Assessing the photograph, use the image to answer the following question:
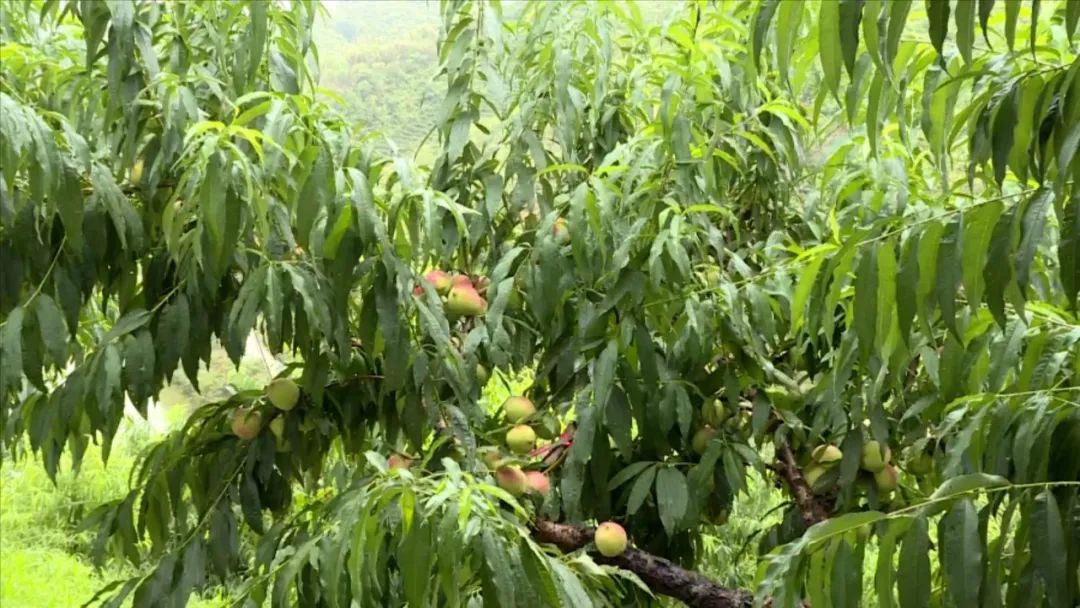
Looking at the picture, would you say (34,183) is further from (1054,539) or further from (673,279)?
(1054,539)

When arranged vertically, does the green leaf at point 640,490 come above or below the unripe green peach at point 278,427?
below

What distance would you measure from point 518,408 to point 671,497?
8.4 inches

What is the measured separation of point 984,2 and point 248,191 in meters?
0.61

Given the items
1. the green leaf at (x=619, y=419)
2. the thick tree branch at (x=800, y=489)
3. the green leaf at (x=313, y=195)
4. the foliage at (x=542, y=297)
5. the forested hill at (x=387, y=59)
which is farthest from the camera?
the forested hill at (x=387, y=59)

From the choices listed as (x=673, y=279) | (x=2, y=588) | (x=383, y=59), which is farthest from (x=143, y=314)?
(x=2, y=588)

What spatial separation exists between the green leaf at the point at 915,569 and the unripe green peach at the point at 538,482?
0.58 meters

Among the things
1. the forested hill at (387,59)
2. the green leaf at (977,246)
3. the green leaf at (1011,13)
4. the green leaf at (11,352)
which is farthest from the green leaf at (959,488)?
the forested hill at (387,59)

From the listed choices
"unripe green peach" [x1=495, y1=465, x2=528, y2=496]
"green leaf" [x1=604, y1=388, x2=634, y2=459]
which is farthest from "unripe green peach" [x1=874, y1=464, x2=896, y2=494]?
A: "unripe green peach" [x1=495, y1=465, x2=528, y2=496]

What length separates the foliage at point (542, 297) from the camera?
2.34 feet

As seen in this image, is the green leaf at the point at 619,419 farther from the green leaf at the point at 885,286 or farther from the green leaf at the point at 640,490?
the green leaf at the point at 885,286

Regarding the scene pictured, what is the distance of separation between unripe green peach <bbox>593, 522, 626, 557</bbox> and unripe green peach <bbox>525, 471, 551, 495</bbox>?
2.9 inches

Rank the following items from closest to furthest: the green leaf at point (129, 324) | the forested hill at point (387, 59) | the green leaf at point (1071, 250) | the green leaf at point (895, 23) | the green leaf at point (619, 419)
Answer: the green leaf at point (895, 23), the green leaf at point (1071, 250), the green leaf at point (129, 324), the green leaf at point (619, 419), the forested hill at point (387, 59)

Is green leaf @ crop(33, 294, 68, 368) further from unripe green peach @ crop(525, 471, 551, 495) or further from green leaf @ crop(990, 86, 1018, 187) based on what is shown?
green leaf @ crop(990, 86, 1018, 187)

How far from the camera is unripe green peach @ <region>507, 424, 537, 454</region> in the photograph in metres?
1.23
